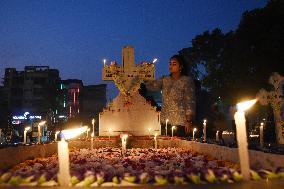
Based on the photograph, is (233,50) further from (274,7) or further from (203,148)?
(203,148)

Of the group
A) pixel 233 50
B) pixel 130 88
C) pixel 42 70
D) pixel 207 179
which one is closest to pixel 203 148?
pixel 207 179

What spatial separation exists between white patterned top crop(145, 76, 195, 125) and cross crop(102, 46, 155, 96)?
1397mm

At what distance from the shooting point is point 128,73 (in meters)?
18.7

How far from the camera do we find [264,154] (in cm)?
644

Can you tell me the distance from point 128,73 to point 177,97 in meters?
2.87

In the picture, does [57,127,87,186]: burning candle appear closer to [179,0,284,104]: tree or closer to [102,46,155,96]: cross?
[102,46,155,96]: cross

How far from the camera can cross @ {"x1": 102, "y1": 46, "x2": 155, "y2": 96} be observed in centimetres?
1833

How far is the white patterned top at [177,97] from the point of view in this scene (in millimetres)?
19422

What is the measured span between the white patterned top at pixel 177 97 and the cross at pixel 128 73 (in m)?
1.40

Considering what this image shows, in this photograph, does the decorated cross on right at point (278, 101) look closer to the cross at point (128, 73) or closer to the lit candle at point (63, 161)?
the cross at point (128, 73)

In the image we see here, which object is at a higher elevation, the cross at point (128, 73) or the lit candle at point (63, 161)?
the cross at point (128, 73)

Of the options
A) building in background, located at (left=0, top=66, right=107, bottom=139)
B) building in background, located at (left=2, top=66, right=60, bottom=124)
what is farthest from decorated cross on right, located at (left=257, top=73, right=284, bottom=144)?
building in background, located at (left=2, top=66, right=60, bottom=124)

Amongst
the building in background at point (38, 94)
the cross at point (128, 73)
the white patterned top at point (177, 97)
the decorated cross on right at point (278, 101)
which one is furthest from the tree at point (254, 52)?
the building in background at point (38, 94)

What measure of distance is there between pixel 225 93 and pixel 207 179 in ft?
93.0
